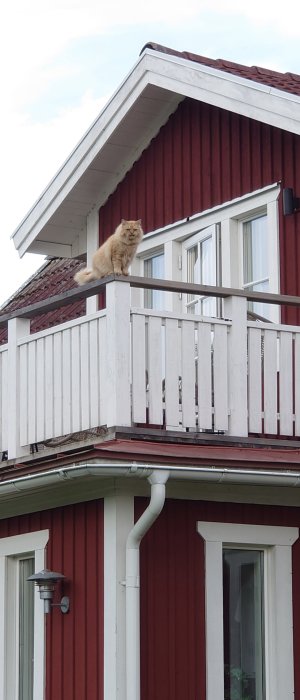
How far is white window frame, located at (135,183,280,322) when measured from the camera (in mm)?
13453

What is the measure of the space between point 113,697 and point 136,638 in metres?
0.46

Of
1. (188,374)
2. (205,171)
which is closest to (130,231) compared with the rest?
(188,374)

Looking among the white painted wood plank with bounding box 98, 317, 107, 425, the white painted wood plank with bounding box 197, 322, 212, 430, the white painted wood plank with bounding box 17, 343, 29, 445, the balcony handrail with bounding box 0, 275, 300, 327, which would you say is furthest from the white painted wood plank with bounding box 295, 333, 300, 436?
the white painted wood plank with bounding box 17, 343, 29, 445

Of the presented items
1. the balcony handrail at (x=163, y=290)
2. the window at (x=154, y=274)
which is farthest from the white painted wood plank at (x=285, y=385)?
the window at (x=154, y=274)

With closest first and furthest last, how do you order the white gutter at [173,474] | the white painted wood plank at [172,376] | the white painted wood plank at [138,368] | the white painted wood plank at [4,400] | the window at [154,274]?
1. the white gutter at [173,474]
2. the white painted wood plank at [138,368]
3. the white painted wood plank at [172,376]
4. the white painted wood plank at [4,400]
5. the window at [154,274]

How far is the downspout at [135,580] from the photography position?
10.8m

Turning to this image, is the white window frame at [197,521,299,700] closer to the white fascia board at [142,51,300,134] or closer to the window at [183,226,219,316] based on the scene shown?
the window at [183,226,219,316]

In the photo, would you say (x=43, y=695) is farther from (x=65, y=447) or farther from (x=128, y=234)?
(x=128, y=234)

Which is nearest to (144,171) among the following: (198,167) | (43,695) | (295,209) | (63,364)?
(198,167)

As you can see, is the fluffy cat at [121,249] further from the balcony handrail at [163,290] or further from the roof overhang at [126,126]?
the roof overhang at [126,126]

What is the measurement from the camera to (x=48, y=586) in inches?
464

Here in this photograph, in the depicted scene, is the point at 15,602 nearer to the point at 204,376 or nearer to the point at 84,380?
the point at 84,380

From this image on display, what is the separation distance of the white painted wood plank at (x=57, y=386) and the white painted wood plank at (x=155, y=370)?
90 cm

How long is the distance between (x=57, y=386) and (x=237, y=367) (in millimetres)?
1405
